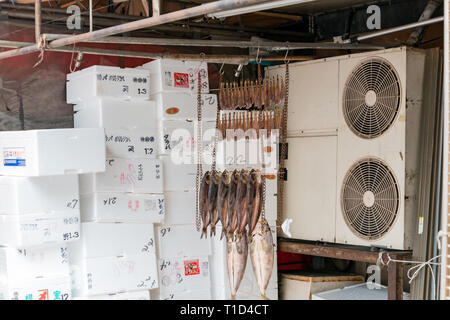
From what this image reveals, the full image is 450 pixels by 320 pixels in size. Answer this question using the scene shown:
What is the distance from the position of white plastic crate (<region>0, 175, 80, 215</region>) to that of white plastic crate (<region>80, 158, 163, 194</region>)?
25 cm

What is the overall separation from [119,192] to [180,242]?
775 millimetres

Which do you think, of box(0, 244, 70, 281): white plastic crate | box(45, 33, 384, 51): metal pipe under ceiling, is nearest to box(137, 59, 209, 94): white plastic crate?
box(45, 33, 384, 51): metal pipe under ceiling

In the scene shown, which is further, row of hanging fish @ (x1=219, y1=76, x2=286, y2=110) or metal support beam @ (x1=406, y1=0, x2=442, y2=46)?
metal support beam @ (x1=406, y1=0, x2=442, y2=46)

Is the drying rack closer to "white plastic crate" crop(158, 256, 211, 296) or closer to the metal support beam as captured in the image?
"white plastic crate" crop(158, 256, 211, 296)

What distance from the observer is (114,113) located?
5.75 metres

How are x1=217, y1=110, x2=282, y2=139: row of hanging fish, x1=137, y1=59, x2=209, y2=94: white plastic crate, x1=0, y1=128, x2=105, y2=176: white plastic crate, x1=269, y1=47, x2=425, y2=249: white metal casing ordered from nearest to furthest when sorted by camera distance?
x1=217, y1=110, x2=282, y2=139: row of hanging fish → x1=0, y1=128, x2=105, y2=176: white plastic crate → x1=269, y1=47, x2=425, y2=249: white metal casing → x1=137, y1=59, x2=209, y2=94: white plastic crate

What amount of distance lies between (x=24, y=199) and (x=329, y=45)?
2.73 meters

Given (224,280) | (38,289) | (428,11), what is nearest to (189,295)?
(224,280)

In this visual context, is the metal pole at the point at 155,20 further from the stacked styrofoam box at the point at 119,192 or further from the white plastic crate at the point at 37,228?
the white plastic crate at the point at 37,228

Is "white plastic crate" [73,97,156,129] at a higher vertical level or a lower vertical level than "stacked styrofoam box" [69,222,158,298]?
higher

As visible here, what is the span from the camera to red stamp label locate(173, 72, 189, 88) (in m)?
6.00

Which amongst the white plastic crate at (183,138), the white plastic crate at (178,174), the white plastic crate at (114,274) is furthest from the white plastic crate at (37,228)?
the white plastic crate at (183,138)

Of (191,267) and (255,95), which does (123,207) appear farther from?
(255,95)

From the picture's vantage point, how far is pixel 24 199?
5.18m
